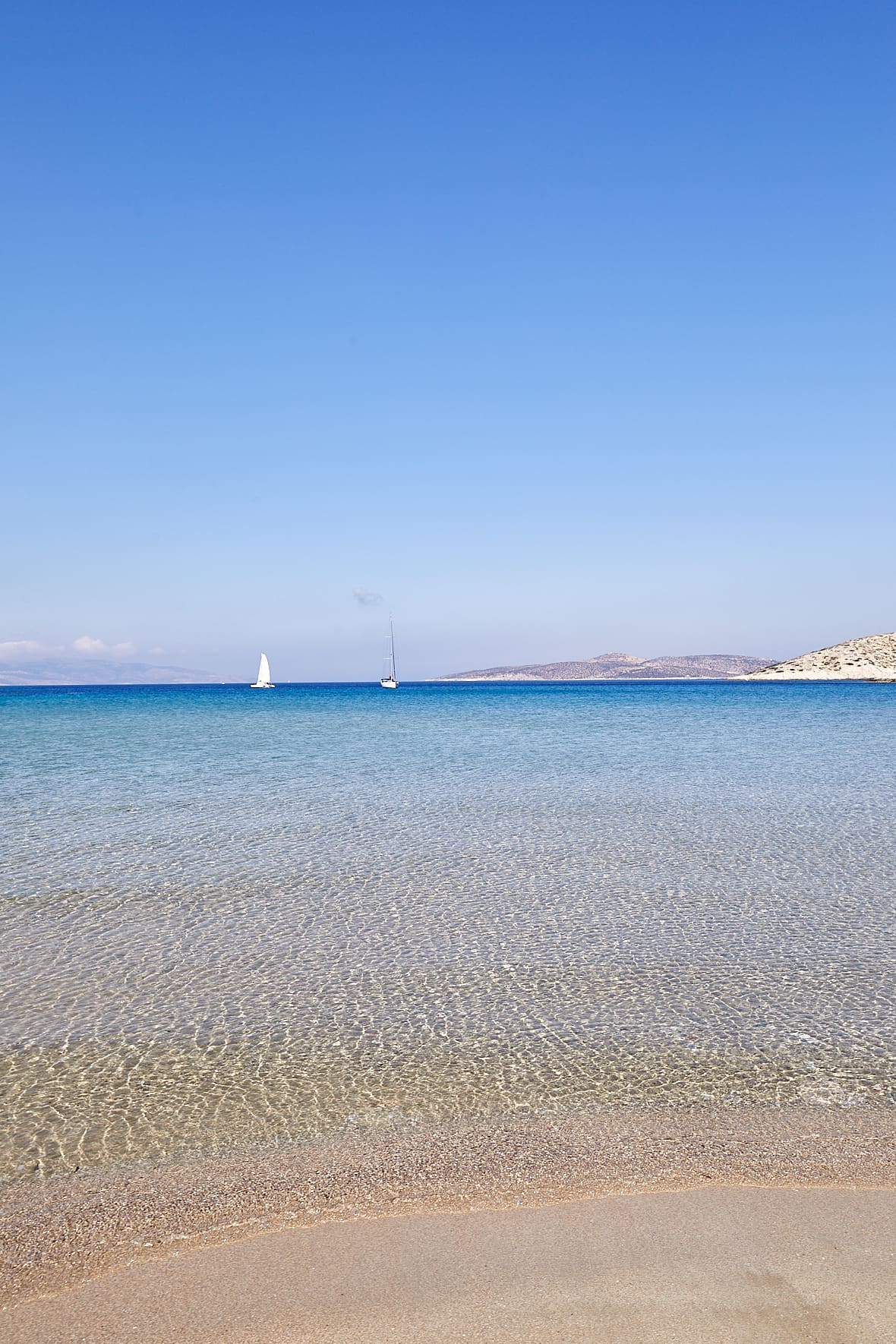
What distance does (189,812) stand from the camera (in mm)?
15375

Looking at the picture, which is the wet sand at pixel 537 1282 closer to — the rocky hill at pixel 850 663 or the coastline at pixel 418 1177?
the coastline at pixel 418 1177

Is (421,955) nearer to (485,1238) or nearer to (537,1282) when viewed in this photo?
(485,1238)

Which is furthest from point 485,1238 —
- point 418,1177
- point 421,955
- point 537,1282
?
point 421,955

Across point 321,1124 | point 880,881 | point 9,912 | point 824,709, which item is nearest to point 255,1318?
point 321,1124

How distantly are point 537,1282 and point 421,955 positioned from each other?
4.46 metres

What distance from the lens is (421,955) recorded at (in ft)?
26.0

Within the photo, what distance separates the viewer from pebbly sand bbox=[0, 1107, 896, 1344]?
10.8 ft

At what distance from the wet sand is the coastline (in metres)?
0.13

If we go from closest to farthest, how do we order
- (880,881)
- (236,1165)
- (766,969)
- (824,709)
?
1. (236,1165)
2. (766,969)
3. (880,881)
4. (824,709)

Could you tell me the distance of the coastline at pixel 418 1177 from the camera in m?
3.79

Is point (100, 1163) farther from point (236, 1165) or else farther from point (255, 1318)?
point (255, 1318)

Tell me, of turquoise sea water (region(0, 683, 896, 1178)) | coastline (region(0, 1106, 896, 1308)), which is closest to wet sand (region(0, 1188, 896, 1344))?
coastline (region(0, 1106, 896, 1308))

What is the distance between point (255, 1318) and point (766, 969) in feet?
17.7

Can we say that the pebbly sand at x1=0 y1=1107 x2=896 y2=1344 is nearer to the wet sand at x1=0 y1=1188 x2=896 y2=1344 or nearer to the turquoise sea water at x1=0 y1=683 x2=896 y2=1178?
the wet sand at x1=0 y1=1188 x2=896 y2=1344
